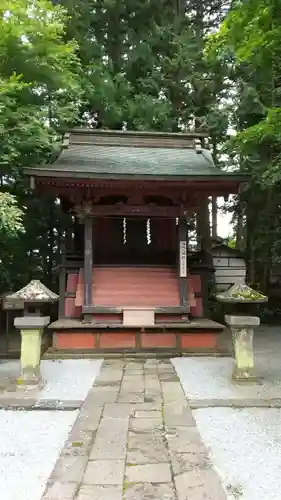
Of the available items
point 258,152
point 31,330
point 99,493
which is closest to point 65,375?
point 31,330

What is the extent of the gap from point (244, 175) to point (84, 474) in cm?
531

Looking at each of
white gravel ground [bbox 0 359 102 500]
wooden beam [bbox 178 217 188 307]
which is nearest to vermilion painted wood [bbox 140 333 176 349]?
wooden beam [bbox 178 217 188 307]

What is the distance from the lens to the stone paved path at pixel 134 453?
233 cm

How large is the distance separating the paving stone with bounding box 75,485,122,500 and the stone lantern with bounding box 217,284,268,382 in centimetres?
273

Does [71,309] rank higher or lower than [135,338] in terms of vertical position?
higher

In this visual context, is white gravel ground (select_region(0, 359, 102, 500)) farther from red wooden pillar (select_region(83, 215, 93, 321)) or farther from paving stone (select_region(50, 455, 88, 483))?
red wooden pillar (select_region(83, 215, 93, 321))

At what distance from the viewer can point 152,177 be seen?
655cm

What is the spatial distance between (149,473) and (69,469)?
534mm

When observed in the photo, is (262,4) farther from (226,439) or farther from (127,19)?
(127,19)

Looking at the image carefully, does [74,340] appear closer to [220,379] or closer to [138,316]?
[138,316]

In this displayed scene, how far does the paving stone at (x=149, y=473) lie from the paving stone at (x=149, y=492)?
50 mm

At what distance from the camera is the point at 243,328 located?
4781mm

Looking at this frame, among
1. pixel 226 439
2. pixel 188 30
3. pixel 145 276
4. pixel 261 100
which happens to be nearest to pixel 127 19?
pixel 188 30

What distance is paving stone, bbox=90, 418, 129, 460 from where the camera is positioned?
281 cm
